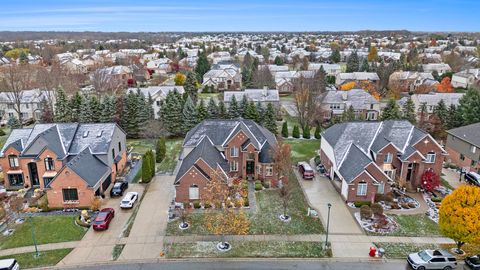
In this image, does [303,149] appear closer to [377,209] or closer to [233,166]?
[233,166]

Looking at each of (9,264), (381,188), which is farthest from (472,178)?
(9,264)


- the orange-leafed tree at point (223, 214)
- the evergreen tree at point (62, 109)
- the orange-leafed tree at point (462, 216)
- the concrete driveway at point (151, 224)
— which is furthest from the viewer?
the evergreen tree at point (62, 109)

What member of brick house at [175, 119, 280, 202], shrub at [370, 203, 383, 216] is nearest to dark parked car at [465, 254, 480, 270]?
shrub at [370, 203, 383, 216]

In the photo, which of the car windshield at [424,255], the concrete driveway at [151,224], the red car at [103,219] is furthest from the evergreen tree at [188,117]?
the car windshield at [424,255]

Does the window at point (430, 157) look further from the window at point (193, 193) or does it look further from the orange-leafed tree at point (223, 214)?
the window at point (193, 193)

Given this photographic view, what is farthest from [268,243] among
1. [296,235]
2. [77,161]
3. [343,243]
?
[77,161]

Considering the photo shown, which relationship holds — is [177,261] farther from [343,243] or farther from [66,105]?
[66,105]

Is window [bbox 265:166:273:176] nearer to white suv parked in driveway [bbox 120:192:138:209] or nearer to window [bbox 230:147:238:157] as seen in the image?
window [bbox 230:147:238:157]
